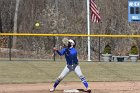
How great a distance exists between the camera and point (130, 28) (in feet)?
136

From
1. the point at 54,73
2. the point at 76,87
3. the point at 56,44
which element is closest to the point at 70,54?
the point at 76,87

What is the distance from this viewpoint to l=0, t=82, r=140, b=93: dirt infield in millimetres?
14977

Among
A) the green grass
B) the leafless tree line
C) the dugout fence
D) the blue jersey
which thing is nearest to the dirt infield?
the blue jersey

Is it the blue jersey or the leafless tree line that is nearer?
the blue jersey

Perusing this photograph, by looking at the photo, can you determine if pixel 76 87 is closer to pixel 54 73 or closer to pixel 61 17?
pixel 54 73

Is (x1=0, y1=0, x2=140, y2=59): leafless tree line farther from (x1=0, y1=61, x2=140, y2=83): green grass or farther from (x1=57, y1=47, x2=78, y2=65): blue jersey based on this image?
(x1=57, y1=47, x2=78, y2=65): blue jersey

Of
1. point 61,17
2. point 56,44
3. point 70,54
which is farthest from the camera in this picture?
point 61,17

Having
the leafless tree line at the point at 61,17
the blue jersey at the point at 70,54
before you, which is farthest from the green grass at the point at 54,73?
the leafless tree line at the point at 61,17

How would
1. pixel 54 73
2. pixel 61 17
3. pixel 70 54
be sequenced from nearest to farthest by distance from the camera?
pixel 70 54, pixel 54 73, pixel 61 17

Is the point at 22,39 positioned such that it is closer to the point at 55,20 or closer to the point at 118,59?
the point at 55,20

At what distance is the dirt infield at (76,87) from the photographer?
15.0 m

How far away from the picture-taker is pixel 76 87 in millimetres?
16016

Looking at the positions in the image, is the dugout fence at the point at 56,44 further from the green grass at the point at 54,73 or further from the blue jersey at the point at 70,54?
the blue jersey at the point at 70,54

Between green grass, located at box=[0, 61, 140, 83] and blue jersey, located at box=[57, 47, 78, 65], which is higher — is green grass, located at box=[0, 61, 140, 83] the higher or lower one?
the lower one
